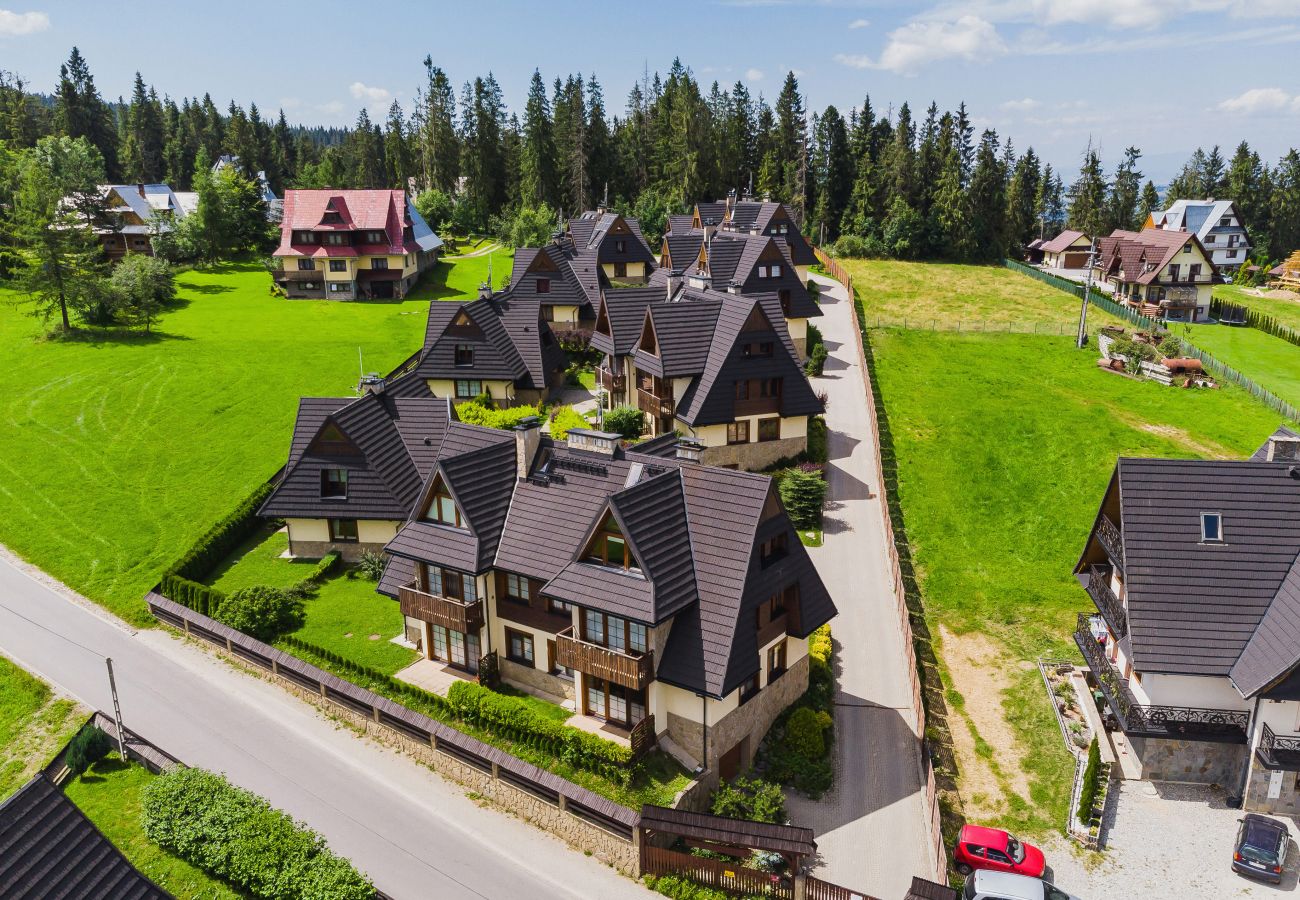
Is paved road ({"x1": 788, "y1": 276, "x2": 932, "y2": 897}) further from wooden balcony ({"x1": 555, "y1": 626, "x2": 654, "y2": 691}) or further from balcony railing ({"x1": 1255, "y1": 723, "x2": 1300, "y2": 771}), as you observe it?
balcony railing ({"x1": 1255, "y1": 723, "x2": 1300, "y2": 771})

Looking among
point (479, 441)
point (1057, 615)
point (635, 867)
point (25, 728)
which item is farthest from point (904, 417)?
point (25, 728)

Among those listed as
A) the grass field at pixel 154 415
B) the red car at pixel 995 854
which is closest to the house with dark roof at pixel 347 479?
the grass field at pixel 154 415

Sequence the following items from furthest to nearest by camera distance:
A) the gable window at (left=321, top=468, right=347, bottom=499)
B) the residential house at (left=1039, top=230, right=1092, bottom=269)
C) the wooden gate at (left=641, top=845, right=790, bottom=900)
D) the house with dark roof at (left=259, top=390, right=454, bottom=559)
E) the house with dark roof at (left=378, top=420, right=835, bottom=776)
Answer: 1. the residential house at (left=1039, top=230, right=1092, bottom=269)
2. the gable window at (left=321, top=468, right=347, bottom=499)
3. the house with dark roof at (left=259, top=390, right=454, bottom=559)
4. the house with dark roof at (left=378, top=420, right=835, bottom=776)
5. the wooden gate at (left=641, top=845, right=790, bottom=900)

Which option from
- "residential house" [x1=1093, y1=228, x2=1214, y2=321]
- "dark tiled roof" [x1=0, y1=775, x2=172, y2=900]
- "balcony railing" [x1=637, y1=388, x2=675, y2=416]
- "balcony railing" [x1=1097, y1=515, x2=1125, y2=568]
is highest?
"residential house" [x1=1093, y1=228, x2=1214, y2=321]

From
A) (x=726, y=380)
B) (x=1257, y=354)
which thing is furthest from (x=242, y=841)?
(x=1257, y=354)

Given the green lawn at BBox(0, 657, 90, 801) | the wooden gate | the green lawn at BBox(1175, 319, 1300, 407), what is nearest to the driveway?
the wooden gate

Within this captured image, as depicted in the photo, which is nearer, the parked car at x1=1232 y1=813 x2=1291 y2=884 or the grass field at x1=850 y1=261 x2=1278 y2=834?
the parked car at x1=1232 y1=813 x2=1291 y2=884

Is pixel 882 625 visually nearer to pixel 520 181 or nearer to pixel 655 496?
pixel 655 496

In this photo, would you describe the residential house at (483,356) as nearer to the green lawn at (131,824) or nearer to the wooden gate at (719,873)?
the green lawn at (131,824)
